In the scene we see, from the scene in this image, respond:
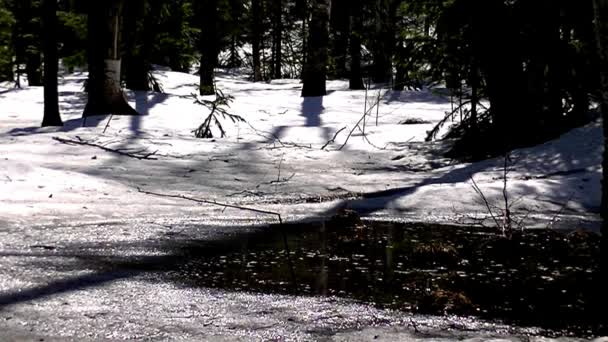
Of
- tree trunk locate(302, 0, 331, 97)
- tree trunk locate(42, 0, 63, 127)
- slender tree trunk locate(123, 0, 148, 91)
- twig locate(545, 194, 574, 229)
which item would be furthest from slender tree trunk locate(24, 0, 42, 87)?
twig locate(545, 194, 574, 229)

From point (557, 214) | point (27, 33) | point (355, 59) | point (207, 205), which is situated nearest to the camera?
point (557, 214)

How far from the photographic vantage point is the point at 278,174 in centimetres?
849

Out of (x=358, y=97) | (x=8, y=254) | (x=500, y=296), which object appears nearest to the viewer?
(x=500, y=296)

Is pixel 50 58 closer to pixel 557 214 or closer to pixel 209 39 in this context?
pixel 557 214

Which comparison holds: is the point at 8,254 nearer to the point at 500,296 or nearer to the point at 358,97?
the point at 500,296

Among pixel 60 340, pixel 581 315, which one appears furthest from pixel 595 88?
pixel 60 340

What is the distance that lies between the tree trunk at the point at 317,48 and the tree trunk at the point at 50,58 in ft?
24.1

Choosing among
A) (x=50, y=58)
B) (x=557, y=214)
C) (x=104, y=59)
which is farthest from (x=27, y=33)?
(x=557, y=214)

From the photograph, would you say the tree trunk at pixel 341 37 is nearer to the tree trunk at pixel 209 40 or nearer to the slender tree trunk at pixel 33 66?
the tree trunk at pixel 209 40

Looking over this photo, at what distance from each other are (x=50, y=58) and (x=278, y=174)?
5161 mm

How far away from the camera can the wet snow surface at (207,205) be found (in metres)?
3.45

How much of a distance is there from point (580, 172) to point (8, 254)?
5.56m

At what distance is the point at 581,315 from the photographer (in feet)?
12.1

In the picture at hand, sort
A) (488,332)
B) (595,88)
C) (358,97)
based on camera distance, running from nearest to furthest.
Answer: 1. (488,332)
2. (595,88)
3. (358,97)
